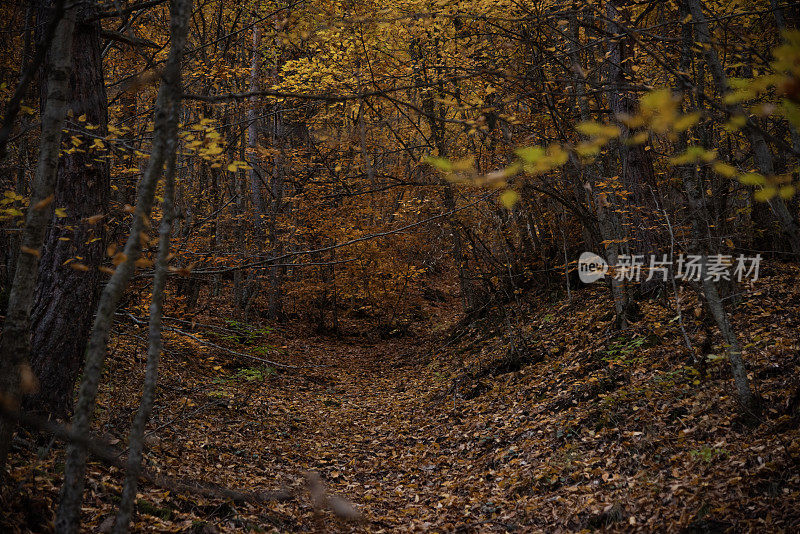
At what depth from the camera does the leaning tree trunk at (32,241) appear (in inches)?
105

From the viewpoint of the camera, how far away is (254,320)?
1391 cm

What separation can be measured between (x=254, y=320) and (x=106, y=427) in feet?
28.7

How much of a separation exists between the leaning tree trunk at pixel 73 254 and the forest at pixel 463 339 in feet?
0.07

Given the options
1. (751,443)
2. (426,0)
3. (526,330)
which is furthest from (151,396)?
(426,0)

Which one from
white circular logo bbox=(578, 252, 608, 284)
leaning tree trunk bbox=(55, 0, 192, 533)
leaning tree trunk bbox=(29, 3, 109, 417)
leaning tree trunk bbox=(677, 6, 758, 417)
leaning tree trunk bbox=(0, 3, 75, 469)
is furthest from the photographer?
white circular logo bbox=(578, 252, 608, 284)

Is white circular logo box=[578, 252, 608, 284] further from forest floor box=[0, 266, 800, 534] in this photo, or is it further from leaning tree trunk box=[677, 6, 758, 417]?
leaning tree trunk box=[677, 6, 758, 417]

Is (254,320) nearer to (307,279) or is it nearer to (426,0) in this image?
(307,279)

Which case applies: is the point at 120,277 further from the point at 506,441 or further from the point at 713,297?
the point at 713,297

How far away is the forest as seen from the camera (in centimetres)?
272

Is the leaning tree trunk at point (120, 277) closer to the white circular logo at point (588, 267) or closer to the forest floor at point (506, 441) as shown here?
the forest floor at point (506, 441)

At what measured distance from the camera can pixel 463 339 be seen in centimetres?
1259

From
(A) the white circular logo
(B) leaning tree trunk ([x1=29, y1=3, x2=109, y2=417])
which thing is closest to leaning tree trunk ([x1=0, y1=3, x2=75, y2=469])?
(B) leaning tree trunk ([x1=29, y1=3, x2=109, y2=417])

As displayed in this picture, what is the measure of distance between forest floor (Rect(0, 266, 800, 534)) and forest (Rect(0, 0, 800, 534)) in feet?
0.11

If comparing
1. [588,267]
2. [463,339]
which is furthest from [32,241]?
[463,339]
